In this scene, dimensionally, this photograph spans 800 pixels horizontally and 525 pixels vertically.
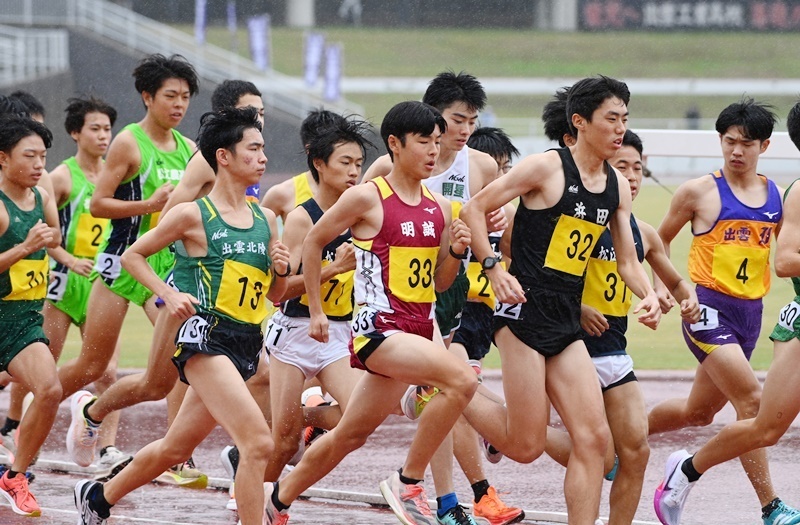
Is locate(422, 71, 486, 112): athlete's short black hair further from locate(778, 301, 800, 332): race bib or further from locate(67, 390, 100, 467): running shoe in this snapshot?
locate(67, 390, 100, 467): running shoe

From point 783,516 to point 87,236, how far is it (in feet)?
16.8

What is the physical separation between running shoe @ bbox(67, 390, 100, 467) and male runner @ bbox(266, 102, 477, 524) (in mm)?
1950

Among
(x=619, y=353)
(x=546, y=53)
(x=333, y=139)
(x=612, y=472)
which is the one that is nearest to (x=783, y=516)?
(x=612, y=472)

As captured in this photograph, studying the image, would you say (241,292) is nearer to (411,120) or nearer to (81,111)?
(411,120)

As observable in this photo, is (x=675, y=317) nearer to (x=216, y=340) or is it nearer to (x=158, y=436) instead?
(x=158, y=436)

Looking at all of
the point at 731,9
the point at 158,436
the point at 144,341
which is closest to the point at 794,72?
the point at 731,9

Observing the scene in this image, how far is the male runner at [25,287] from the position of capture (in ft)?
23.1

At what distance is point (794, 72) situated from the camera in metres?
52.6

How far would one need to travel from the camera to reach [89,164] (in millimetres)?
9422

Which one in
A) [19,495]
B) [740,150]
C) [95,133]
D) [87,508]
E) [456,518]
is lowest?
[19,495]

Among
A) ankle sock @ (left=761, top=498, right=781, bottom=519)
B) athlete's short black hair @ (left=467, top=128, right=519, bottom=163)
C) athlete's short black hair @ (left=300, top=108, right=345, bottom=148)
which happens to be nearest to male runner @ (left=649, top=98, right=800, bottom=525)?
ankle sock @ (left=761, top=498, right=781, bottom=519)

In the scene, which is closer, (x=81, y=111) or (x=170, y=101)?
(x=170, y=101)

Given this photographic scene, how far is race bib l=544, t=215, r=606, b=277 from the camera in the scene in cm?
610

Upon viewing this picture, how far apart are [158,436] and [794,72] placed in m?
47.7
